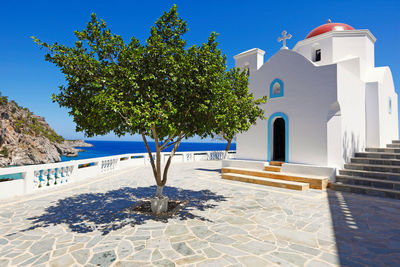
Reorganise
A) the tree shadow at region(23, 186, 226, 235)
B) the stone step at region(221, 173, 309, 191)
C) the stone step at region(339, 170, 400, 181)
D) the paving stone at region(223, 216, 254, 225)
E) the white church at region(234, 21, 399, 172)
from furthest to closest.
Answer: the white church at region(234, 21, 399, 172) → the stone step at region(221, 173, 309, 191) → the stone step at region(339, 170, 400, 181) → the paving stone at region(223, 216, 254, 225) → the tree shadow at region(23, 186, 226, 235)

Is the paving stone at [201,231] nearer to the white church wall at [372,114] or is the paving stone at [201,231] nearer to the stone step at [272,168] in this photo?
the stone step at [272,168]

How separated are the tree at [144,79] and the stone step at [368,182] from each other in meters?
7.44

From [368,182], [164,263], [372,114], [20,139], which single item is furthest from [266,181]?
[20,139]

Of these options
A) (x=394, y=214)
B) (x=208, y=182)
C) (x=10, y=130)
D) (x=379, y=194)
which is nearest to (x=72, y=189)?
(x=208, y=182)

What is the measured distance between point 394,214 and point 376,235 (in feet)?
7.31

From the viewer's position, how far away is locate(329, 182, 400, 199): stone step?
810 centimetres

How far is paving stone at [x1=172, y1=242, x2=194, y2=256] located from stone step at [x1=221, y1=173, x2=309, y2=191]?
6.72 m

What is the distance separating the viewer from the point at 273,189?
9.51 meters

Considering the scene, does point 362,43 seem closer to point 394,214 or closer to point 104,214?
point 394,214

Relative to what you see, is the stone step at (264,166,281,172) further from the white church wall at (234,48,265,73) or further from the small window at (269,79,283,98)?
the white church wall at (234,48,265,73)

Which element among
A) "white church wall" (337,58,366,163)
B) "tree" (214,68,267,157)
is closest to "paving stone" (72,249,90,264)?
"tree" (214,68,267,157)

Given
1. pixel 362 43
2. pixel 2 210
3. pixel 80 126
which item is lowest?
pixel 2 210

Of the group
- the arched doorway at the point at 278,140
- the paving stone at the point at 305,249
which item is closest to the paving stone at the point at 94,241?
the paving stone at the point at 305,249

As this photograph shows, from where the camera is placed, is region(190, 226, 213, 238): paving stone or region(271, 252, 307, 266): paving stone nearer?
region(271, 252, 307, 266): paving stone
